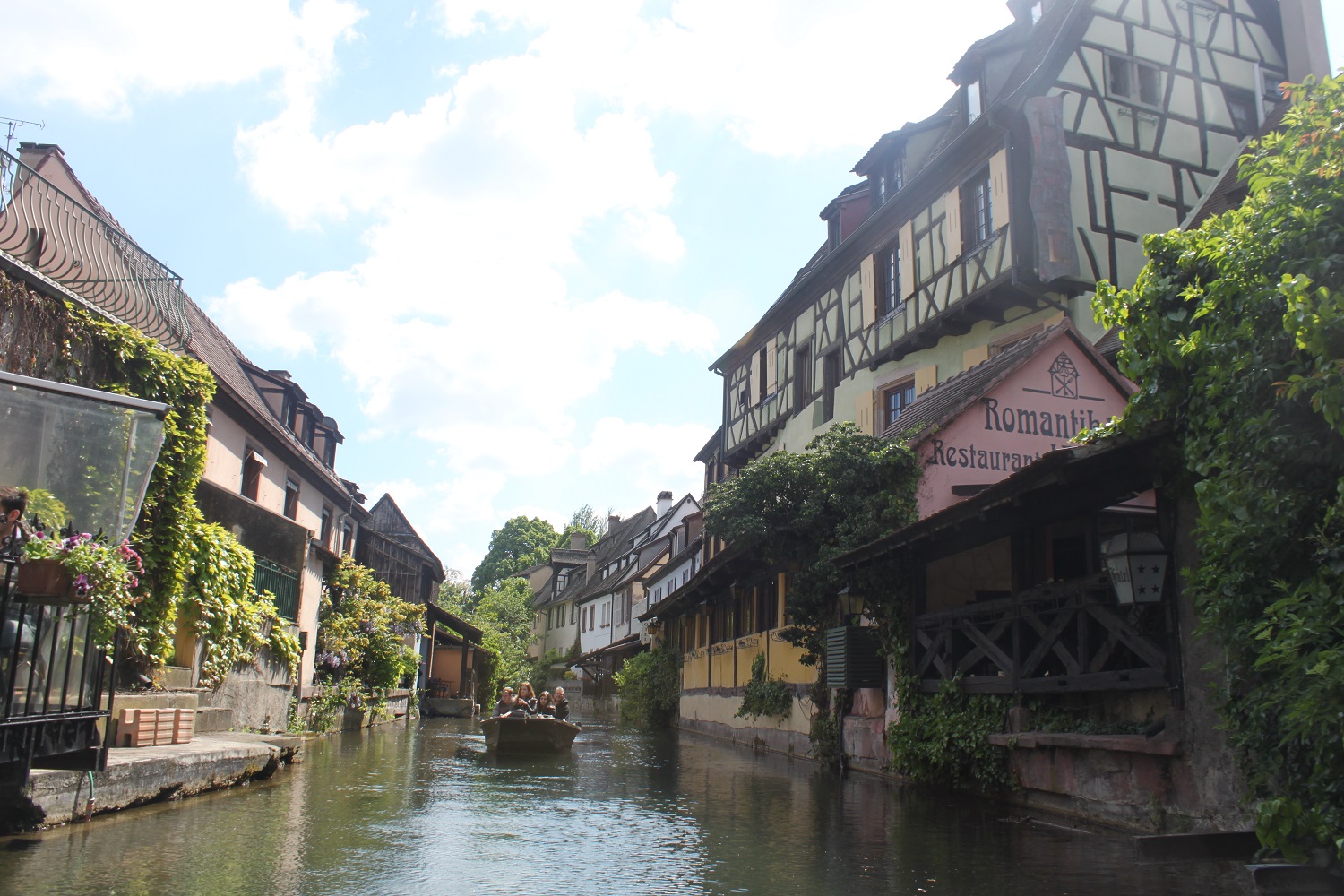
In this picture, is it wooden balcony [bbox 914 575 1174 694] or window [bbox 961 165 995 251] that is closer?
wooden balcony [bbox 914 575 1174 694]

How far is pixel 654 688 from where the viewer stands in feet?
111

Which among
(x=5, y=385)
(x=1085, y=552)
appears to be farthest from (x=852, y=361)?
(x=5, y=385)

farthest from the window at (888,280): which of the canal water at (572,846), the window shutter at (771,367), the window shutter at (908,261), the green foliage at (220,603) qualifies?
the green foliage at (220,603)

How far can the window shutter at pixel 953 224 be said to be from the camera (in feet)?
61.6

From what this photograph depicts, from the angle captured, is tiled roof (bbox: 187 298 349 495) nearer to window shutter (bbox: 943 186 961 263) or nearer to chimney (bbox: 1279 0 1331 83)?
window shutter (bbox: 943 186 961 263)

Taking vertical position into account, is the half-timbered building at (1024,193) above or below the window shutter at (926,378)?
above

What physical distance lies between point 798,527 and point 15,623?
37.5 feet

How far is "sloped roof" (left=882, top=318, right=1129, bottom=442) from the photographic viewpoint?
15461 mm

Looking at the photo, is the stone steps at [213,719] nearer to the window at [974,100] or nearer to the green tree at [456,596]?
the window at [974,100]

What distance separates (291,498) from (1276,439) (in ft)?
70.3

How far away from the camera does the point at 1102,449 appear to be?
25.8ft

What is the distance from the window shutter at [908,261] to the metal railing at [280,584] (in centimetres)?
1248

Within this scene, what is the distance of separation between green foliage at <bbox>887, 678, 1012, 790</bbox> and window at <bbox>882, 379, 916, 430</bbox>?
29.0 ft

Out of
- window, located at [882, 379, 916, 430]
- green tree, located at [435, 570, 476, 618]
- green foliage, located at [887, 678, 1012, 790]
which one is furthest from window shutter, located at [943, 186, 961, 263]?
green tree, located at [435, 570, 476, 618]
